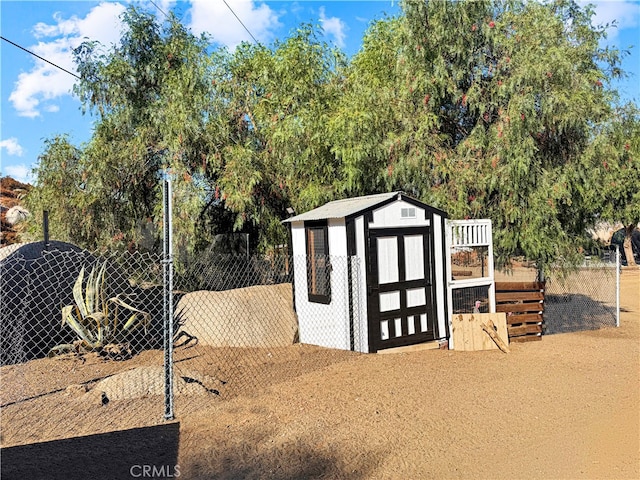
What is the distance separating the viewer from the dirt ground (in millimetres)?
4168

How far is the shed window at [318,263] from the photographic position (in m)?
9.02

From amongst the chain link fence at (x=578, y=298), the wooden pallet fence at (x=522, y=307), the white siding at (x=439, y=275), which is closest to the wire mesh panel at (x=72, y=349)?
the white siding at (x=439, y=275)

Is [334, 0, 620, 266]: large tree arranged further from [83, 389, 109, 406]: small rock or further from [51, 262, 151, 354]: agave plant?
[83, 389, 109, 406]: small rock

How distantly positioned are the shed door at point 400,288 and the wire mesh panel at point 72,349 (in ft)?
11.0

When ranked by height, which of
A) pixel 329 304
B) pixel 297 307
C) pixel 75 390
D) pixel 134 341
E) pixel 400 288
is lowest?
pixel 75 390

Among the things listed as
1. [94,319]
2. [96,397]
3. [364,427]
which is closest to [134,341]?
[94,319]

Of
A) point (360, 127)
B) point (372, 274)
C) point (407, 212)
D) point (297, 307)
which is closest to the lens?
point (372, 274)

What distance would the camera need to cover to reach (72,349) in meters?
8.05

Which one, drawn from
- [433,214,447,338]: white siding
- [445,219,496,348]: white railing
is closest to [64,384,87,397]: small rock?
[433,214,447,338]: white siding

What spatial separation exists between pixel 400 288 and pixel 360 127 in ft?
11.3

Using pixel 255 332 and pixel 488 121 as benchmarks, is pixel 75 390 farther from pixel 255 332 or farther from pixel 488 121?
pixel 488 121

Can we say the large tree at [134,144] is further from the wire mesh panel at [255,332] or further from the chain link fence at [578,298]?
the chain link fence at [578,298]

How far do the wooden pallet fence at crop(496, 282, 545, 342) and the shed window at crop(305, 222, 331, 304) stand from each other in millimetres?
3207

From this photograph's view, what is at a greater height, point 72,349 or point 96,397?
point 72,349
